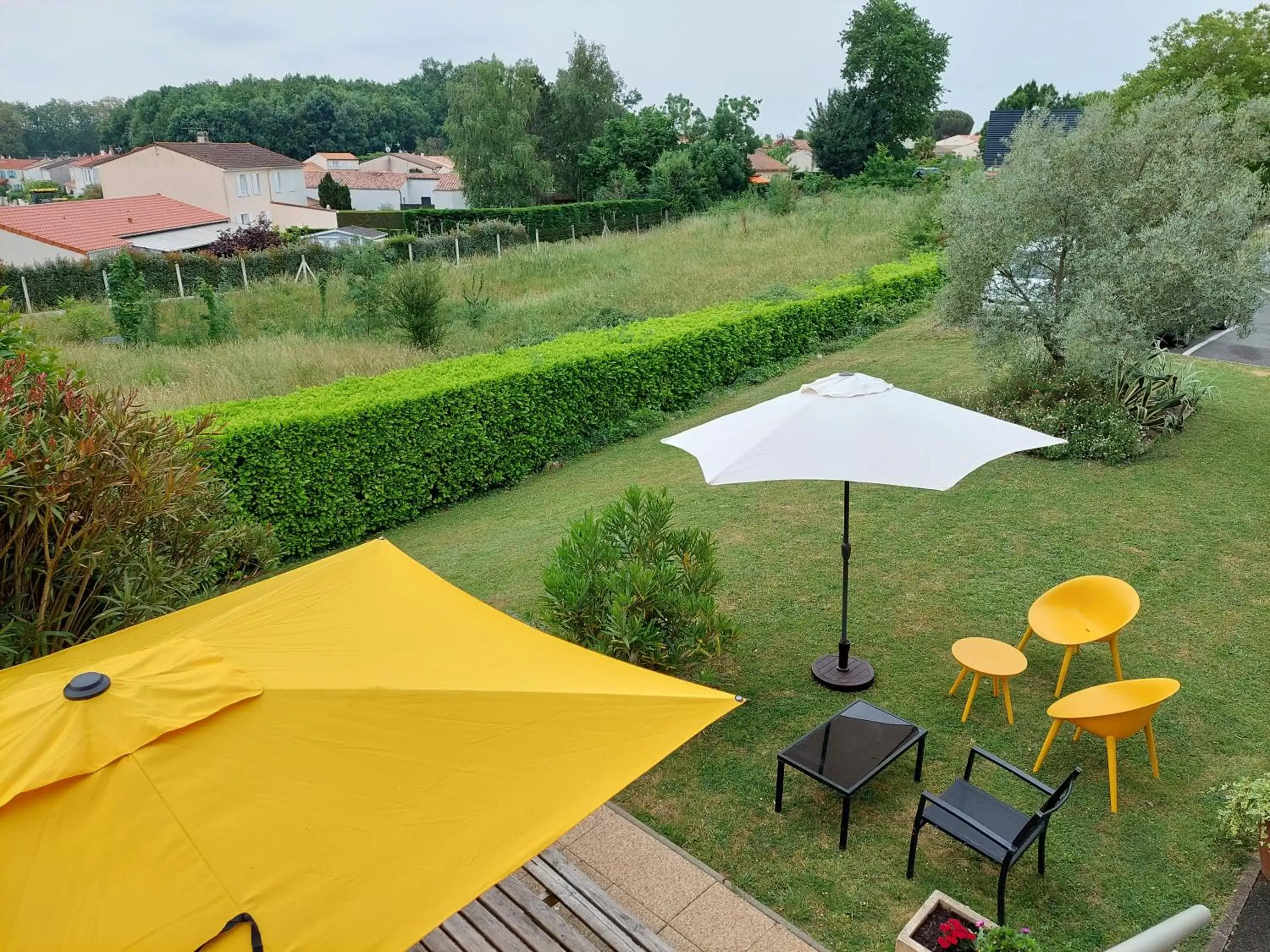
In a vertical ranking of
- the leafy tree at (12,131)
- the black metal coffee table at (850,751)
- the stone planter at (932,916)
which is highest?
the leafy tree at (12,131)

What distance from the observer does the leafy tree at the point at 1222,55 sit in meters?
29.0

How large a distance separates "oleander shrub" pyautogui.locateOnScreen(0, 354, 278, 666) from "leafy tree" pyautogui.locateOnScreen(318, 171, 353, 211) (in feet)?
186

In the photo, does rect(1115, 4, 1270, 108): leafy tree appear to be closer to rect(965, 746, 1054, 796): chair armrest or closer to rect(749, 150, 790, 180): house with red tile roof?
rect(965, 746, 1054, 796): chair armrest

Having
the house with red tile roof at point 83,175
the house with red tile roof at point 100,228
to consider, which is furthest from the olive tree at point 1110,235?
the house with red tile roof at point 83,175

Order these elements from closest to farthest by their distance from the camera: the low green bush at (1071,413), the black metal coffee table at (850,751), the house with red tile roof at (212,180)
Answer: the black metal coffee table at (850,751), the low green bush at (1071,413), the house with red tile roof at (212,180)

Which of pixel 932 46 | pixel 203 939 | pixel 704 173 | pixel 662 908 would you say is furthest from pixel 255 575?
pixel 932 46

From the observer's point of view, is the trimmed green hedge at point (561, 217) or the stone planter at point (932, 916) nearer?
the stone planter at point (932, 916)

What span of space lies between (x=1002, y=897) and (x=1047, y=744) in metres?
1.28

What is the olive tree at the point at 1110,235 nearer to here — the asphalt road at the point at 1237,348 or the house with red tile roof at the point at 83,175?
the asphalt road at the point at 1237,348

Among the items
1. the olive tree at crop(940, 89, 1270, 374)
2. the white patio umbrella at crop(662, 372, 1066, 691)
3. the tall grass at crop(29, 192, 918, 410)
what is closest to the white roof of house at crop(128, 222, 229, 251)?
the tall grass at crop(29, 192, 918, 410)

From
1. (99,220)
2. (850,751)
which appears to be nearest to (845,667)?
(850,751)

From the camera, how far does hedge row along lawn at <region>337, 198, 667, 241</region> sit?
138 feet

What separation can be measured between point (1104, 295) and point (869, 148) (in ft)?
142

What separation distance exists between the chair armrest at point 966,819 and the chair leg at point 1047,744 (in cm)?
107
